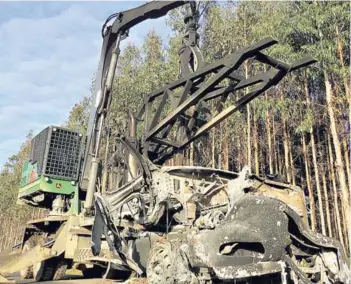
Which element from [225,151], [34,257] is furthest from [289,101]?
[34,257]

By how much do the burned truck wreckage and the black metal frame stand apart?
0.02 metres

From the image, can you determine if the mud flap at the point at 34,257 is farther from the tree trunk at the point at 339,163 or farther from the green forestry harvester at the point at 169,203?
the tree trunk at the point at 339,163

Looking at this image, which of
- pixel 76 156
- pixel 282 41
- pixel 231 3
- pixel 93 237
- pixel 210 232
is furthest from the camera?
pixel 231 3

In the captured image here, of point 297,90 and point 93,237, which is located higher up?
point 297,90

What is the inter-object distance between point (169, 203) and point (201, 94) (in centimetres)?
169

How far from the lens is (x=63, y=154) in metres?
7.53

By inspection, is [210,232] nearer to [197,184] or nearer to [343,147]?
[197,184]

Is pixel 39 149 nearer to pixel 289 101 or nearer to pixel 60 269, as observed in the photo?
pixel 60 269

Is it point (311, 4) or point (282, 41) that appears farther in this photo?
point (282, 41)

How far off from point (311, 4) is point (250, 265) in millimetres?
12229

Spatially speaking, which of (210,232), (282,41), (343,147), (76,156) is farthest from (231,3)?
(210,232)

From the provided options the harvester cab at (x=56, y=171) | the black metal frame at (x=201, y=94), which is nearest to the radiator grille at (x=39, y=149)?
the harvester cab at (x=56, y=171)

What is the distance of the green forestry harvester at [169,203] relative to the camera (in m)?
3.46

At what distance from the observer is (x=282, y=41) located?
14.1 m
